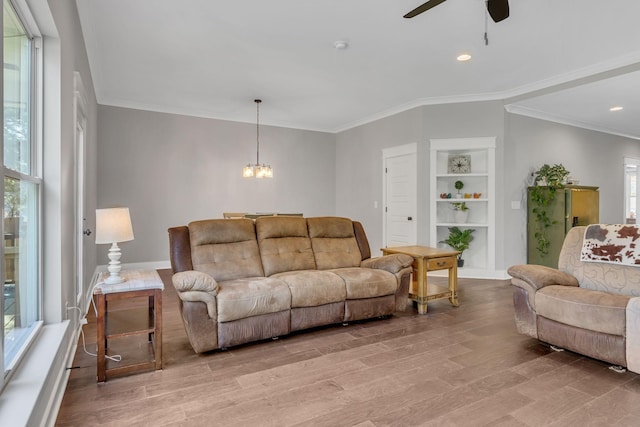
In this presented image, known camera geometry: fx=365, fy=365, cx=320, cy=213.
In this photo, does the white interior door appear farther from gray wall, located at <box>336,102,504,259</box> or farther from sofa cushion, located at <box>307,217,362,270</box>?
sofa cushion, located at <box>307,217,362,270</box>

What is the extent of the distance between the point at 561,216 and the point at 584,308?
3440 millimetres

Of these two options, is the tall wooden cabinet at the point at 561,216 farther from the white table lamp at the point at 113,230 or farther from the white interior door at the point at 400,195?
the white table lamp at the point at 113,230

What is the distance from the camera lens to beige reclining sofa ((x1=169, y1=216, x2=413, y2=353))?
2748 mm

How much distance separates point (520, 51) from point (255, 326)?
13.0 ft

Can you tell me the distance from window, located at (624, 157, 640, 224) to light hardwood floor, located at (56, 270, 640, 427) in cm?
679

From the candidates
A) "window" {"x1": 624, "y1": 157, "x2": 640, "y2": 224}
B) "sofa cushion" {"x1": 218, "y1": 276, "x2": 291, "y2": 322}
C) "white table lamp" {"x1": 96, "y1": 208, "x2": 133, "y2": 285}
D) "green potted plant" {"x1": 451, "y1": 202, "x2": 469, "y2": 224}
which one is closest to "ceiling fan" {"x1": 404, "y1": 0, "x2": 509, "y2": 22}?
"sofa cushion" {"x1": 218, "y1": 276, "x2": 291, "y2": 322}

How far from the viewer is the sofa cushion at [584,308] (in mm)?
2453

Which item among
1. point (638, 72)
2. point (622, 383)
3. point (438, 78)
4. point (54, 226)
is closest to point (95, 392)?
point (54, 226)

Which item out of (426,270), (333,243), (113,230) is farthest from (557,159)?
(113,230)

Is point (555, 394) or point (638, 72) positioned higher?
point (638, 72)

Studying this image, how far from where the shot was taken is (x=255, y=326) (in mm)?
2904

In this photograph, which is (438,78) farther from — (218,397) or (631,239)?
(218,397)

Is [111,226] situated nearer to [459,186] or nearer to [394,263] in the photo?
[394,263]

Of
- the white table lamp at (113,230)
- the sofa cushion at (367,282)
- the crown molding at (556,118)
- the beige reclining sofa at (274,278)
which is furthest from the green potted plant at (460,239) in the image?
the white table lamp at (113,230)
